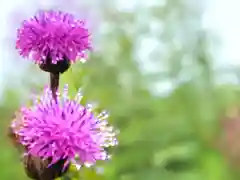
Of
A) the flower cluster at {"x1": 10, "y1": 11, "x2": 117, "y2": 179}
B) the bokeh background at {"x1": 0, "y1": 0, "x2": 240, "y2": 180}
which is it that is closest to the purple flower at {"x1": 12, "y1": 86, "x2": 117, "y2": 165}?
the flower cluster at {"x1": 10, "y1": 11, "x2": 117, "y2": 179}

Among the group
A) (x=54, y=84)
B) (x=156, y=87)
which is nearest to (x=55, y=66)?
(x=54, y=84)

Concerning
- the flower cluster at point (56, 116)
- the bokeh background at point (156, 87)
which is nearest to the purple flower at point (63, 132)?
the flower cluster at point (56, 116)

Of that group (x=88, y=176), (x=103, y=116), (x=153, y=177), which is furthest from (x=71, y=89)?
(x=153, y=177)

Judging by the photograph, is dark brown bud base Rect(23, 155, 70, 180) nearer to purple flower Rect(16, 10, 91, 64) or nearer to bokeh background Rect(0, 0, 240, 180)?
purple flower Rect(16, 10, 91, 64)

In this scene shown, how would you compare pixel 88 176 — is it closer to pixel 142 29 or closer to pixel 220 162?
pixel 220 162

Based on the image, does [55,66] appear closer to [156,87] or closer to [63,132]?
[63,132]
